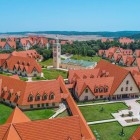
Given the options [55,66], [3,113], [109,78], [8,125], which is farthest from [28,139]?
[55,66]

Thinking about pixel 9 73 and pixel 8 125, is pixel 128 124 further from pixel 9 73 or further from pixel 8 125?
pixel 9 73

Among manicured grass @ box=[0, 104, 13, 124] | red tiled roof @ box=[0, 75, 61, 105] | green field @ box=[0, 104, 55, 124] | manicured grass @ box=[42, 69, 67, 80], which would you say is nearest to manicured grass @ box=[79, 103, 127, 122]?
red tiled roof @ box=[0, 75, 61, 105]

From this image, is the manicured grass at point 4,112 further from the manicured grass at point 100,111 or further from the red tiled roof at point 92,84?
the red tiled roof at point 92,84

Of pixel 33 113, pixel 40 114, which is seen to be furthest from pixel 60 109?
pixel 33 113

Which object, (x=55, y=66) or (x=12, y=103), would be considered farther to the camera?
(x=55, y=66)

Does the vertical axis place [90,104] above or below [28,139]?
below

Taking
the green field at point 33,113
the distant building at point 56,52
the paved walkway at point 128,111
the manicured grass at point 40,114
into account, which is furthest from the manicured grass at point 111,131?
the distant building at point 56,52
